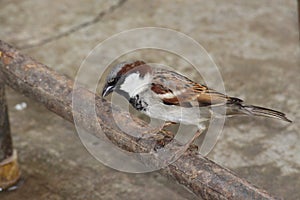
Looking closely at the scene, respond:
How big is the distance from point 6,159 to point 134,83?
1.09 meters

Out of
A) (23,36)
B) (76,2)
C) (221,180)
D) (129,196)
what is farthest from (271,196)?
(76,2)

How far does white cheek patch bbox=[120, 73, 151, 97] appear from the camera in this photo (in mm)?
3076

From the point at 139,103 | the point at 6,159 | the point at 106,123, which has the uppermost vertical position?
the point at 139,103

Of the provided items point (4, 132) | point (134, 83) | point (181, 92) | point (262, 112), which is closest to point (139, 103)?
point (134, 83)

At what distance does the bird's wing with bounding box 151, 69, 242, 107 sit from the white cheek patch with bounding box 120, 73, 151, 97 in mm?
41

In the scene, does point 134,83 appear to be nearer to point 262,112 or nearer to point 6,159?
point 262,112

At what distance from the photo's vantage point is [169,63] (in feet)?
16.2

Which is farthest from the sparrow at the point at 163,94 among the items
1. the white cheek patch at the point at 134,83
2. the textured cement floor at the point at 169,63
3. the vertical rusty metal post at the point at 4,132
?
the vertical rusty metal post at the point at 4,132

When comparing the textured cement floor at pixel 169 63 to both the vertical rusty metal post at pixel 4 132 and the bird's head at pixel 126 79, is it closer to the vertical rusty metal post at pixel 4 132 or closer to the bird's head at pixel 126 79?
the vertical rusty metal post at pixel 4 132

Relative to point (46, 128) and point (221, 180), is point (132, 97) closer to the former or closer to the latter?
point (221, 180)

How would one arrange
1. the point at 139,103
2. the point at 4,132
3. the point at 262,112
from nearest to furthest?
the point at 139,103, the point at 262,112, the point at 4,132

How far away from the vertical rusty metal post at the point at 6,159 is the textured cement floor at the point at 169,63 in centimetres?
8

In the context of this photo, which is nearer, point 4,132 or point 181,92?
point 181,92

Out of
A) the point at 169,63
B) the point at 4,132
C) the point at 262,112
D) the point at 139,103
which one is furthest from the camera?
the point at 169,63
